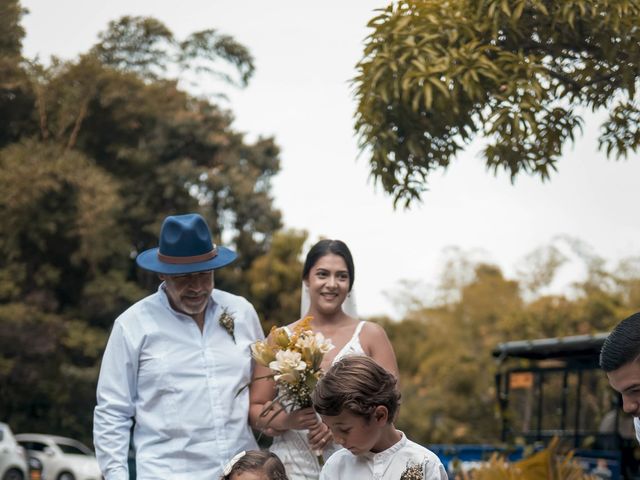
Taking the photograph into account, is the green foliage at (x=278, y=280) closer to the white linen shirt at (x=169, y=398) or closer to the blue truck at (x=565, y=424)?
the blue truck at (x=565, y=424)

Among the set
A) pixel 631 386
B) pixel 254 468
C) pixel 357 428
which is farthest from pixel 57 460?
pixel 631 386

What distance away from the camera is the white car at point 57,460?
24.6 metres

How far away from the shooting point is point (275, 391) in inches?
210

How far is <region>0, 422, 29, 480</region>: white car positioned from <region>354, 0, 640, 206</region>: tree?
49.0 feet

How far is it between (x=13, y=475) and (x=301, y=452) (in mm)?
17146

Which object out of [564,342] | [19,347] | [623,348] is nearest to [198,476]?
[623,348]

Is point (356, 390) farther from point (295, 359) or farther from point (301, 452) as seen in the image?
point (301, 452)

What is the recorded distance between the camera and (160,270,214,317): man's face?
5.28m

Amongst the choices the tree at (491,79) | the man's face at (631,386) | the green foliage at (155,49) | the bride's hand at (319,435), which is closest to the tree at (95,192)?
the green foliage at (155,49)

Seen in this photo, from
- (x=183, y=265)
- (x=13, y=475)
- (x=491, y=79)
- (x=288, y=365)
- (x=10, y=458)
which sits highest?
(x=491, y=79)

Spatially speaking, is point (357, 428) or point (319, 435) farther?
point (319, 435)

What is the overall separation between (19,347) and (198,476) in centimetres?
2160

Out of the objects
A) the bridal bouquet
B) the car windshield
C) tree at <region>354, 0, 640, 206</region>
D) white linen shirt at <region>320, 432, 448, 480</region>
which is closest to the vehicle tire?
the car windshield

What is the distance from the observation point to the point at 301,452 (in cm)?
532
